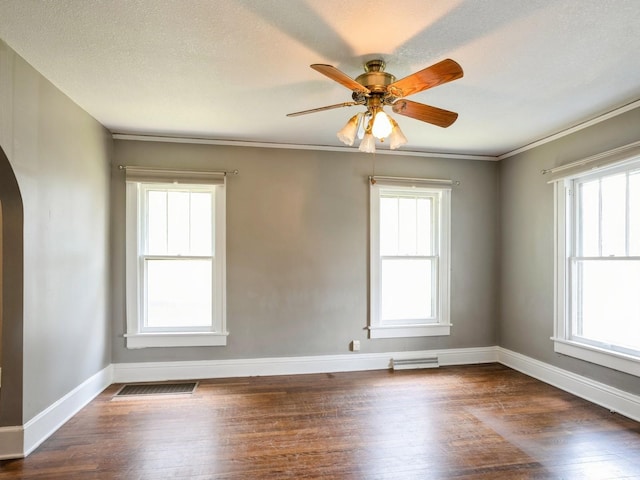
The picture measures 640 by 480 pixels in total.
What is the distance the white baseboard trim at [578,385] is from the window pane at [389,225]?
5.96ft

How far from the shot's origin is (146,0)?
5.74 ft

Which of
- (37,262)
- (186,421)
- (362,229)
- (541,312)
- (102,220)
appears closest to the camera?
(37,262)

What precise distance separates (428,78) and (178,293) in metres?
3.14

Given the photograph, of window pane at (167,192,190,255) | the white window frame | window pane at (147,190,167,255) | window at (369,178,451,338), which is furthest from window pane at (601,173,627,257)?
window pane at (147,190,167,255)

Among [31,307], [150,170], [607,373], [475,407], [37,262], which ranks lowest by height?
[475,407]

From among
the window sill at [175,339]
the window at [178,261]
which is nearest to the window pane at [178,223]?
the window at [178,261]

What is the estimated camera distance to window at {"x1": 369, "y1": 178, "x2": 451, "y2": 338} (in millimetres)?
4195

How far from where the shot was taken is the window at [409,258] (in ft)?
13.8

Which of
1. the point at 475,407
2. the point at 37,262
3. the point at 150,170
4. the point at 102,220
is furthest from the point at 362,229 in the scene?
the point at 37,262

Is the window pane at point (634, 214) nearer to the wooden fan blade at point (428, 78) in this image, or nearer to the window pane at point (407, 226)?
the window pane at point (407, 226)

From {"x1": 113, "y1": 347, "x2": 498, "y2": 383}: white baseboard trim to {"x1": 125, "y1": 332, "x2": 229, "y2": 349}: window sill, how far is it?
0.19m

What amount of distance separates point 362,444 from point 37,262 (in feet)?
8.28

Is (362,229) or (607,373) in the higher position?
(362,229)

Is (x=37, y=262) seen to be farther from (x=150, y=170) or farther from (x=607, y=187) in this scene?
(x=607, y=187)
